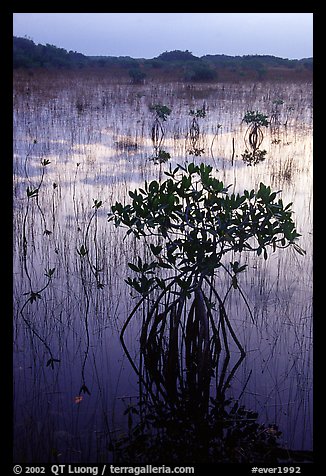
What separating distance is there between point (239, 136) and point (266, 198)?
785cm

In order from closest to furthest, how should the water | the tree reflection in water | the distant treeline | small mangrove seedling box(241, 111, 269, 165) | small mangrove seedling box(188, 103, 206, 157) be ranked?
the tree reflection in water, the water, small mangrove seedling box(241, 111, 269, 165), small mangrove seedling box(188, 103, 206, 157), the distant treeline

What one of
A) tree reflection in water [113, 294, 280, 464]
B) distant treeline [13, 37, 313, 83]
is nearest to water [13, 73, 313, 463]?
tree reflection in water [113, 294, 280, 464]

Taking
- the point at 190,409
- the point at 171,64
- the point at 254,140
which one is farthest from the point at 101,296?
the point at 171,64

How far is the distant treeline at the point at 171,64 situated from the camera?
61.8 feet

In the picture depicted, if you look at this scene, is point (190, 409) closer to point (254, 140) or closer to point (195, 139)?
point (254, 140)

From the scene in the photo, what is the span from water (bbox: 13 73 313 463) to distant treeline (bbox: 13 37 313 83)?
26.1 feet

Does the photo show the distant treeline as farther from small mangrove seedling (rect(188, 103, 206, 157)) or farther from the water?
the water

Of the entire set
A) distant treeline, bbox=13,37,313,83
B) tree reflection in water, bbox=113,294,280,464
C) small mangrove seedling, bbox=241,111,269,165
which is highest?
distant treeline, bbox=13,37,313,83

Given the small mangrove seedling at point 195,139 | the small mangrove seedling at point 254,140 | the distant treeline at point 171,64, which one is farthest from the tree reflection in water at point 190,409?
the distant treeline at point 171,64

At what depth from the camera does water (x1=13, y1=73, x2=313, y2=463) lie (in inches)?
140

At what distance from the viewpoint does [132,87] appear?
18109mm

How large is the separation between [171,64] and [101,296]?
66.7 feet
